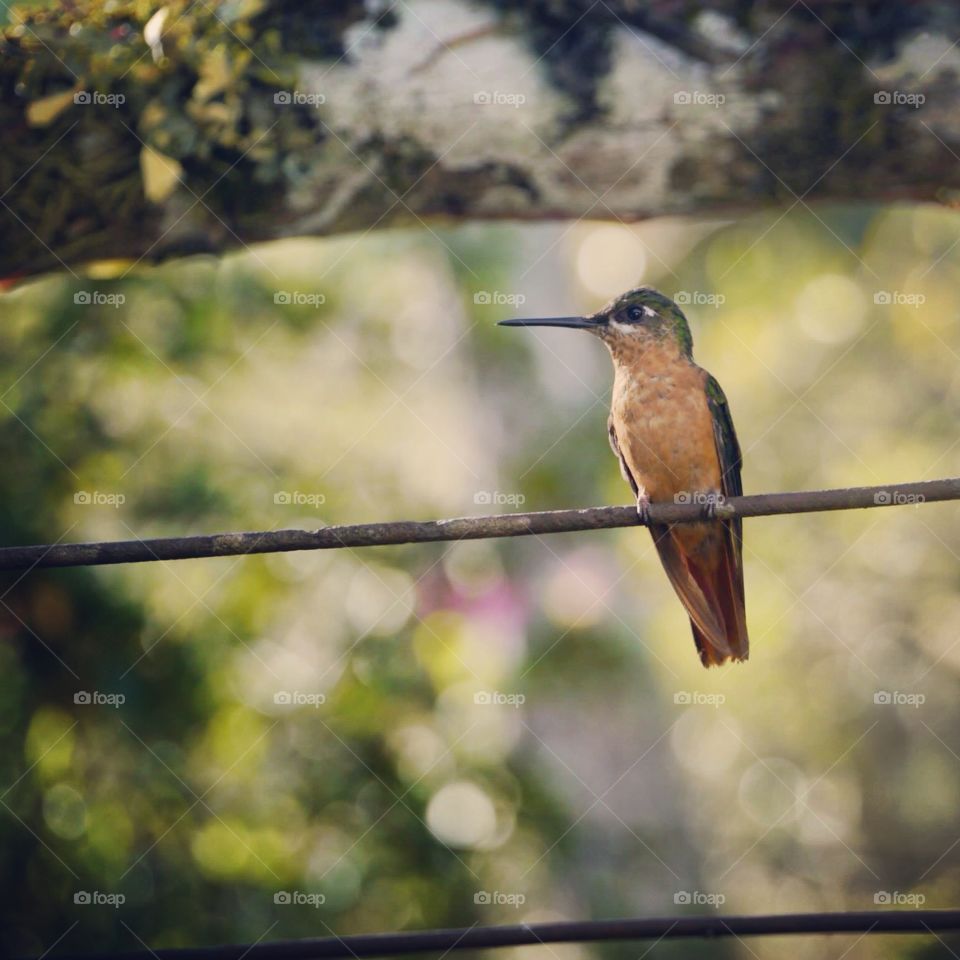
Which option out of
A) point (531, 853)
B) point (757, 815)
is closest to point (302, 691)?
point (531, 853)

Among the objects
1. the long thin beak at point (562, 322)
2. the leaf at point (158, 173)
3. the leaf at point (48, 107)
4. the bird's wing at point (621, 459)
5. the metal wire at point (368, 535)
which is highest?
the leaf at point (48, 107)

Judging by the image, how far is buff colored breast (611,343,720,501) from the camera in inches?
196

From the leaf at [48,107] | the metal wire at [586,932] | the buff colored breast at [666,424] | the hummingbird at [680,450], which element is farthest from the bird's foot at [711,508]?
the leaf at [48,107]

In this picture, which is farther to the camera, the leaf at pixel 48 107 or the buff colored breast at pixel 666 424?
the buff colored breast at pixel 666 424

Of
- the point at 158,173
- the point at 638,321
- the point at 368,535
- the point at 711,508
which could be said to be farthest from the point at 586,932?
the point at 638,321

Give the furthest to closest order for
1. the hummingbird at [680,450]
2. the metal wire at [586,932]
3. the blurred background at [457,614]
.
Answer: the blurred background at [457,614] → the hummingbird at [680,450] → the metal wire at [586,932]

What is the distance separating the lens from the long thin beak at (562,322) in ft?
14.9

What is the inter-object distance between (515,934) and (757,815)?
10.6 meters

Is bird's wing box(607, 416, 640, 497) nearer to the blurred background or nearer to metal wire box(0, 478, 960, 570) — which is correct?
the blurred background

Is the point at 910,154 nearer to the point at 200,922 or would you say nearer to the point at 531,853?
the point at 200,922

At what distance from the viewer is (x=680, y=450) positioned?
16.3 feet

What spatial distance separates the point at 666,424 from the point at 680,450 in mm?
Answer: 126

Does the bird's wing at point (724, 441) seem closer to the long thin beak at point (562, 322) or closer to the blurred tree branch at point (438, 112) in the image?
the long thin beak at point (562, 322)

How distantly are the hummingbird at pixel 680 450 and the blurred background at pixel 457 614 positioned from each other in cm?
88
